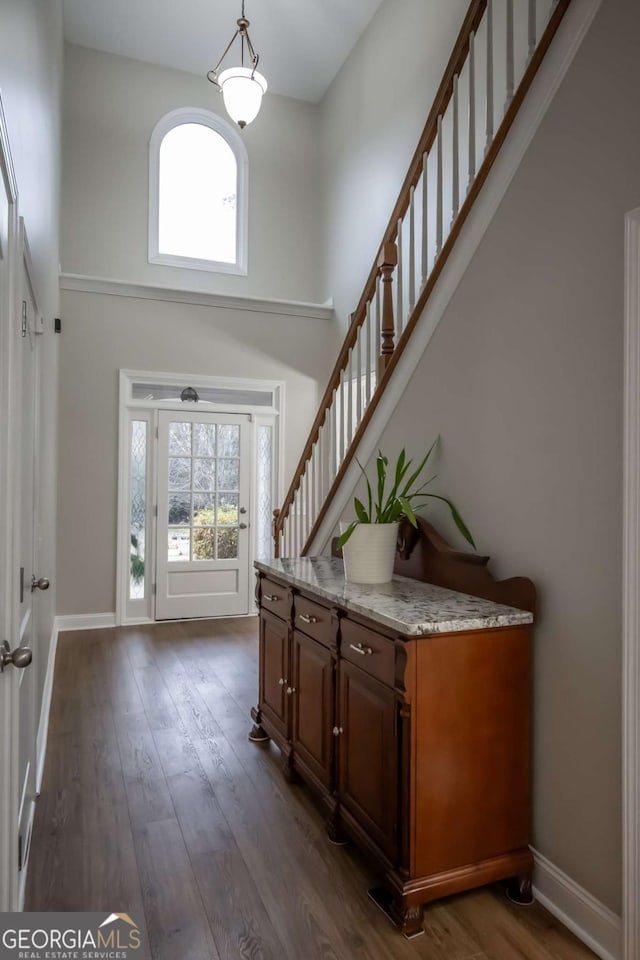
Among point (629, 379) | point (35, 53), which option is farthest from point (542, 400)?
point (35, 53)

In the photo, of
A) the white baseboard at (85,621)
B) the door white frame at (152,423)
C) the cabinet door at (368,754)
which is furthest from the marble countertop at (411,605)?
the white baseboard at (85,621)

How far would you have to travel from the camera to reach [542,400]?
205 cm

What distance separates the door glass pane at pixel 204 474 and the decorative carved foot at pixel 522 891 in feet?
14.5

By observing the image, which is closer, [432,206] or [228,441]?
[432,206]

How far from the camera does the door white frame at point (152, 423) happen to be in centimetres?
559

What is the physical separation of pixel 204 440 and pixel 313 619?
3.66 meters

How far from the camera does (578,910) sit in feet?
6.15

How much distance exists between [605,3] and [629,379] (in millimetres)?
1120

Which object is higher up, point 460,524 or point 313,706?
point 460,524

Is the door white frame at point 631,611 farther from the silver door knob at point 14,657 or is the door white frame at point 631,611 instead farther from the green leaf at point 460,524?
the silver door knob at point 14,657

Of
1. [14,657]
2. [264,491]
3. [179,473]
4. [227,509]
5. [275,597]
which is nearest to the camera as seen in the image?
[14,657]

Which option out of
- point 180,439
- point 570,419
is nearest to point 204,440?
point 180,439

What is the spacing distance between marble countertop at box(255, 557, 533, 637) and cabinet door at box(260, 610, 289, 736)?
32 centimetres

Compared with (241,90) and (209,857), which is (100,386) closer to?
(241,90)
